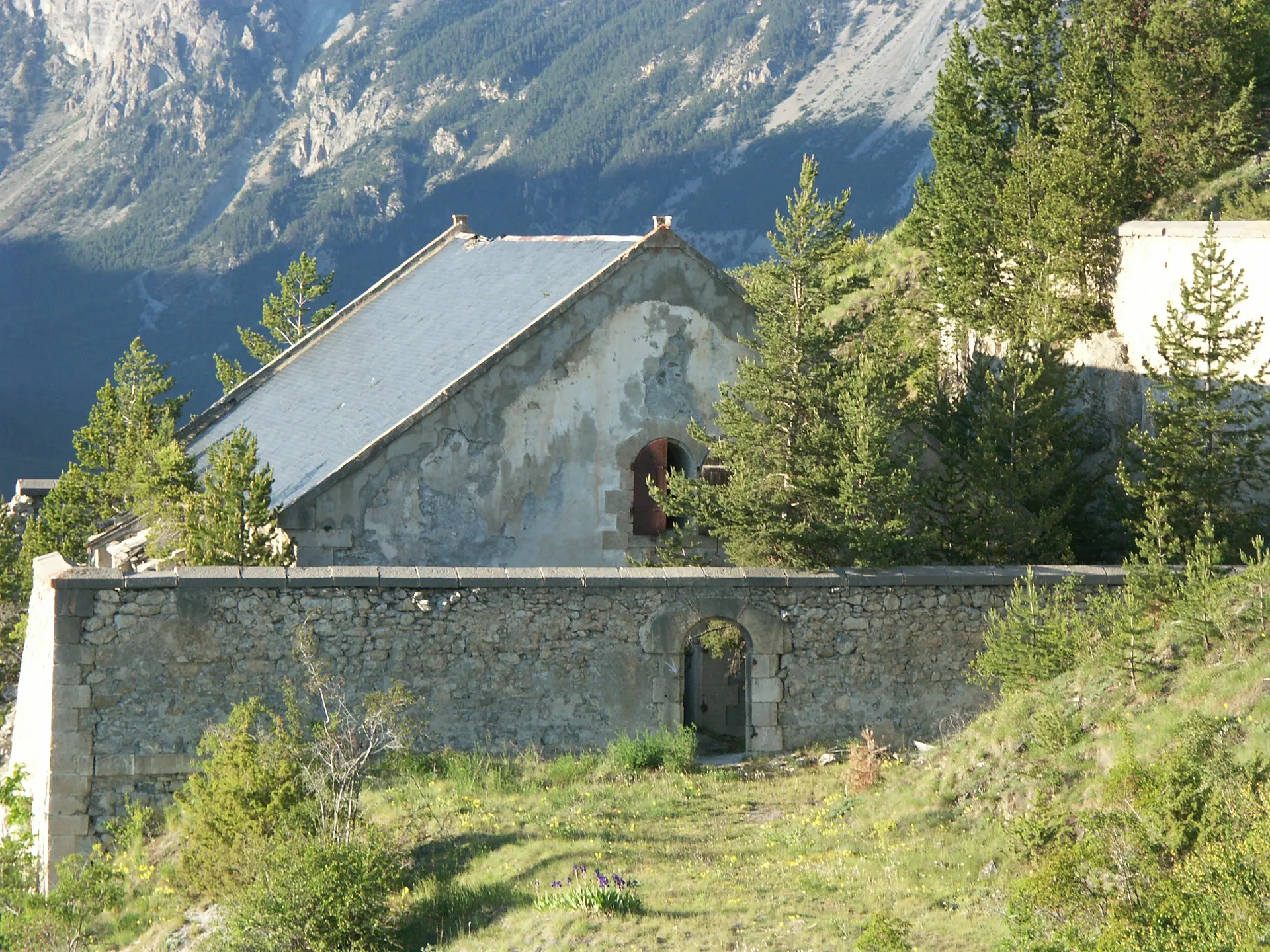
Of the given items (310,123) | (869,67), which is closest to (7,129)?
(310,123)

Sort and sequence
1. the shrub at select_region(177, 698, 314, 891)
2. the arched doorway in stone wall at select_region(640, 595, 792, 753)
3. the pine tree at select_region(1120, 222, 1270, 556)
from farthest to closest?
the pine tree at select_region(1120, 222, 1270, 556) → the arched doorway in stone wall at select_region(640, 595, 792, 753) → the shrub at select_region(177, 698, 314, 891)

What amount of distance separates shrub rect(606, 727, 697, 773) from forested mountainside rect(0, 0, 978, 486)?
351 ft

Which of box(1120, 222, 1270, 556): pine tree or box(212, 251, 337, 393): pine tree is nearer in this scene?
box(1120, 222, 1270, 556): pine tree

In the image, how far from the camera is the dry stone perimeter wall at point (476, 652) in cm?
1675

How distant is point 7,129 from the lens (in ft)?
523

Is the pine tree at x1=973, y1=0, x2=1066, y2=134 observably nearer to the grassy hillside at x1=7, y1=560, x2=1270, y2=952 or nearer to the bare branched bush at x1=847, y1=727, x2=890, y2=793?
the grassy hillside at x1=7, y1=560, x2=1270, y2=952

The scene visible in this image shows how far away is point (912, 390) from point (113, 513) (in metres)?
13.0

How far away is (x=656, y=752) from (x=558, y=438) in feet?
18.0

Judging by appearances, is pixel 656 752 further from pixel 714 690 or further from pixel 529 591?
pixel 714 690

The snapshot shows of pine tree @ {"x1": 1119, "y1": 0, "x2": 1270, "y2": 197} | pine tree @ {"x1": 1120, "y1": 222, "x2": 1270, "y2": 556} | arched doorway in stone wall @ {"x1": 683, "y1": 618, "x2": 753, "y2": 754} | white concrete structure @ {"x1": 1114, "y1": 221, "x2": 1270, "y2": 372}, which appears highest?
pine tree @ {"x1": 1119, "y1": 0, "x2": 1270, "y2": 197}

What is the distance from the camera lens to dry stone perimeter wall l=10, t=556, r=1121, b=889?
16750 millimetres

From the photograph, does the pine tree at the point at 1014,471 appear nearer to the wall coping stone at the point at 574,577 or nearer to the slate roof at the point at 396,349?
the wall coping stone at the point at 574,577

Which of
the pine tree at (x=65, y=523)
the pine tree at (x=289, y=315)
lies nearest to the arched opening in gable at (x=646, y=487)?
the pine tree at (x=65, y=523)

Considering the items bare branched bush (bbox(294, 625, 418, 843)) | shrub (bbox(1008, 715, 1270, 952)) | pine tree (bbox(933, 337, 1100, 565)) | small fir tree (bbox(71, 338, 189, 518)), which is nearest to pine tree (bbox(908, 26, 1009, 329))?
pine tree (bbox(933, 337, 1100, 565))
